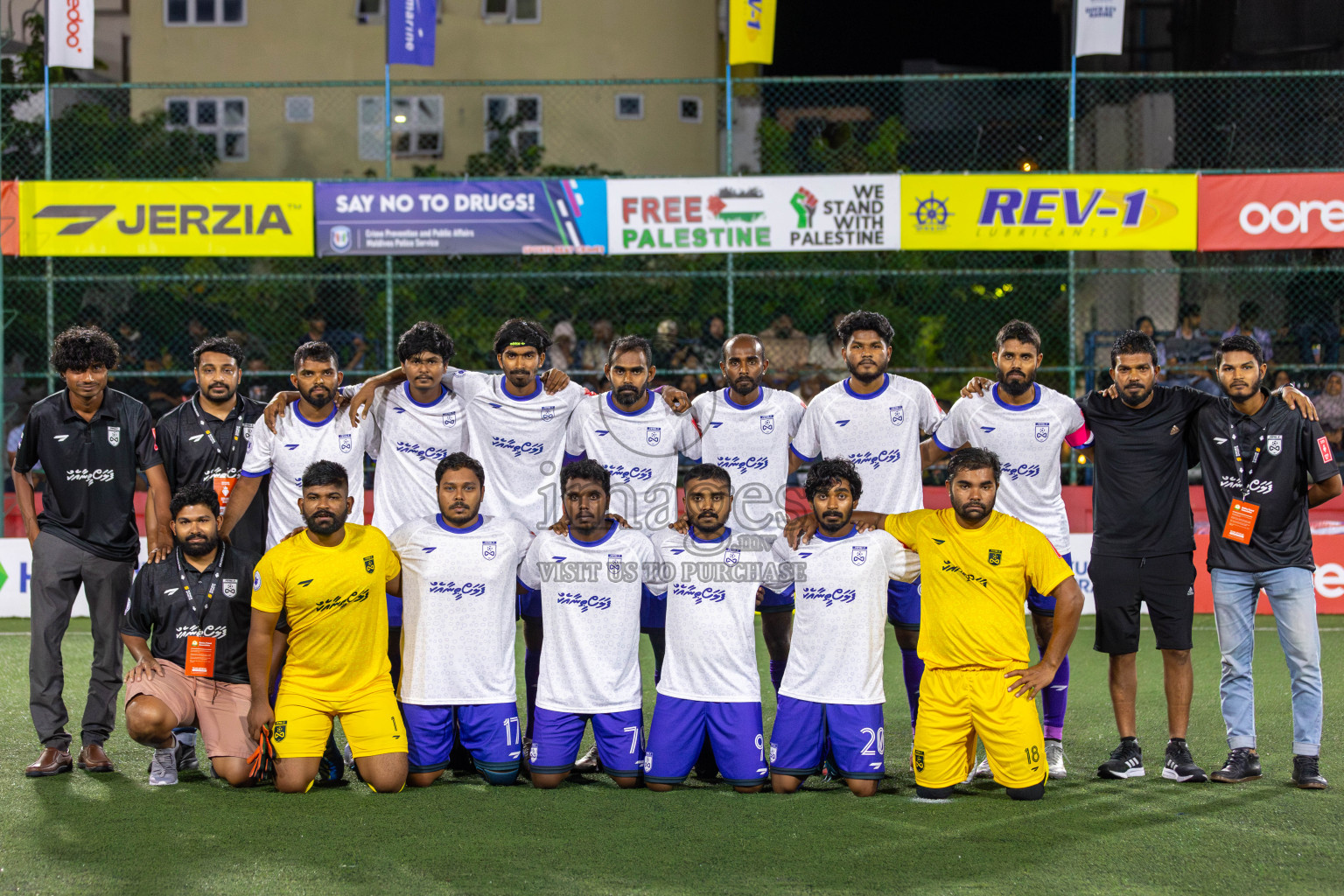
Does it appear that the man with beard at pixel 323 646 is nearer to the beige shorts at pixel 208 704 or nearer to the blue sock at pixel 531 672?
the beige shorts at pixel 208 704

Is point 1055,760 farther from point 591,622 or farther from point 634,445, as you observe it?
point 634,445

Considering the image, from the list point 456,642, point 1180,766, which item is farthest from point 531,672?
point 1180,766

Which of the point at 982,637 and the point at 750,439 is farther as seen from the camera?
the point at 750,439

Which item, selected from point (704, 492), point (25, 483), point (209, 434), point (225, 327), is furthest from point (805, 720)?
point (225, 327)

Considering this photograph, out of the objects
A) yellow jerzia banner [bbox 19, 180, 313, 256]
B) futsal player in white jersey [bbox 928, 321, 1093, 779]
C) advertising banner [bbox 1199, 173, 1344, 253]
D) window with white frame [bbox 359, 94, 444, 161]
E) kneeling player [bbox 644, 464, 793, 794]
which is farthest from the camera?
window with white frame [bbox 359, 94, 444, 161]

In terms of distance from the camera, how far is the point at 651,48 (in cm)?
2550

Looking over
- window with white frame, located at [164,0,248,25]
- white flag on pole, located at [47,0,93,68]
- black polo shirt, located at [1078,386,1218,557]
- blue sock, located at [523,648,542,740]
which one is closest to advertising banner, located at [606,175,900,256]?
white flag on pole, located at [47,0,93,68]

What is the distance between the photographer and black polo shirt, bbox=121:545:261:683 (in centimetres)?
617

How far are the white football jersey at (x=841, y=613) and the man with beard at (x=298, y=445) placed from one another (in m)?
2.38

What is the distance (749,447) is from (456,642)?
1.81m

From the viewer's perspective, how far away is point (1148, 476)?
627 cm

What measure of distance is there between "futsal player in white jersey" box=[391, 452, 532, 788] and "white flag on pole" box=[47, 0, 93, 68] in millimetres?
9611

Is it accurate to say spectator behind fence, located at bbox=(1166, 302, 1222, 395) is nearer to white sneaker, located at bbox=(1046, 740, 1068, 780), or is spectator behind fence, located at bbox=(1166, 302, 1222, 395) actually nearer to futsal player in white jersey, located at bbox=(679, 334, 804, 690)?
white sneaker, located at bbox=(1046, 740, 1068, 780)

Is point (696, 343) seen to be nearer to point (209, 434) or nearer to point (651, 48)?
point (209, 434)
